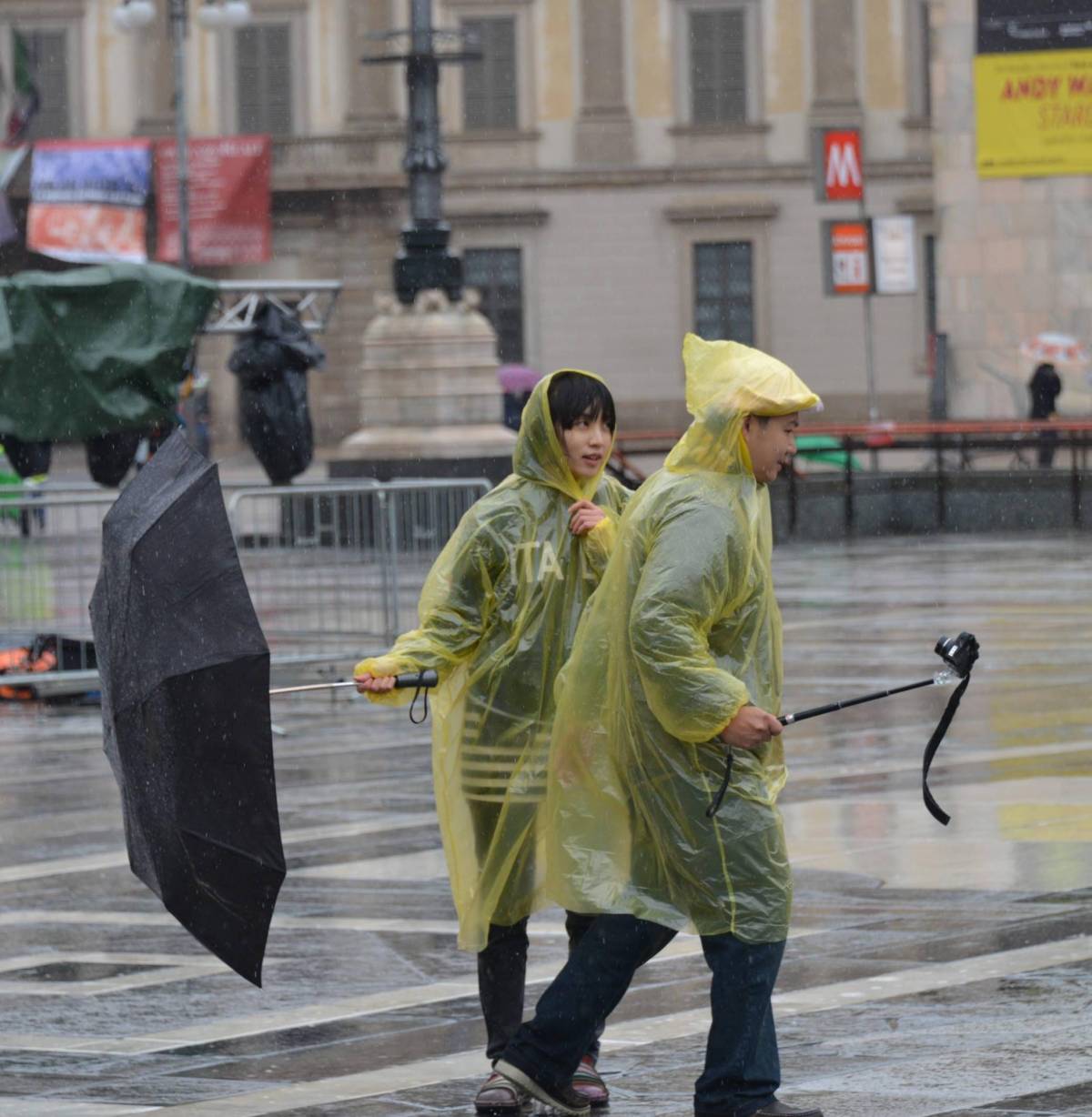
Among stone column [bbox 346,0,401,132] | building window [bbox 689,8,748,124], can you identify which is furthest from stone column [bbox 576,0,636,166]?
stone column [bbox 346,0,401,132]

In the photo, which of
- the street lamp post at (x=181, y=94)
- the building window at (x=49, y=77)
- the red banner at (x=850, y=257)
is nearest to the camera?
the red banner at (x=850, y=257)

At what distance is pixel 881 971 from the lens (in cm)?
714

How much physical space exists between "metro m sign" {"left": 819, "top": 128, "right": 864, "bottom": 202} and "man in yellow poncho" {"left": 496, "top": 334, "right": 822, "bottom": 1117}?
1090 inches

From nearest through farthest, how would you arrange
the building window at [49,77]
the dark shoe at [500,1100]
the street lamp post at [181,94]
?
the dark shoe at [500,1100], the street lamp post at [181,94], the building window at [49,77]

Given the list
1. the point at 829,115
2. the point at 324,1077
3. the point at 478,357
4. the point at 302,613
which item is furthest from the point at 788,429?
→ the point at 829,115

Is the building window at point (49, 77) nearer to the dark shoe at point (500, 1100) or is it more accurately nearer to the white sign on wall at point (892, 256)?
the white sign on wall at point (892, 256)

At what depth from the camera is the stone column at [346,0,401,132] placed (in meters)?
52.8

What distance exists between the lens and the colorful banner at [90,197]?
5188 cm

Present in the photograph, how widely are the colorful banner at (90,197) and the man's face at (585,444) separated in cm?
4629

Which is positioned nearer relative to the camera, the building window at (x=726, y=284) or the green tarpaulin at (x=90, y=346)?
the green tarpaulin at (x=90, y=346)

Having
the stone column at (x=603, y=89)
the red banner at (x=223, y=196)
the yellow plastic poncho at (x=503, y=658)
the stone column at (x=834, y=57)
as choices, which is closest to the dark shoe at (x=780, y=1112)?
the yellow plastic poncho at (x=503, y=658)

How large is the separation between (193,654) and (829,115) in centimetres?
4743

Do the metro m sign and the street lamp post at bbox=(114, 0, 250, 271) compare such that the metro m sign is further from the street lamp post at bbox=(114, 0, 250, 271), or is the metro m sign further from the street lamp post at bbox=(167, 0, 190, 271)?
the street lamp post at bbox=(167, 0, 190, 271)

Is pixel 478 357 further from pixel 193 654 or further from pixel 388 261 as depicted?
pixel 388 261
